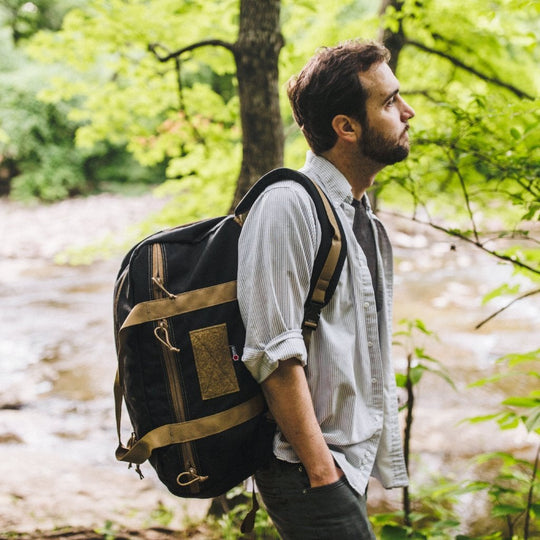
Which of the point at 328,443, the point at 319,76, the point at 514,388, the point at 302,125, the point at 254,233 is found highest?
the point at 319,76

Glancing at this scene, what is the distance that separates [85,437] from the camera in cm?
515

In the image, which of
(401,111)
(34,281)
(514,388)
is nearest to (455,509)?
(514,388)

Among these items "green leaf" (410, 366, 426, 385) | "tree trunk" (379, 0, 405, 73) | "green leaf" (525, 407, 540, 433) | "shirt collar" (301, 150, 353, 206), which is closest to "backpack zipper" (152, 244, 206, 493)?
"shirt collar" (301, 150, 353, 206)

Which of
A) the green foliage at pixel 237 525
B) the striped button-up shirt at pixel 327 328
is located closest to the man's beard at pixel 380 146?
the striped button-up shirt at pixel 327 328

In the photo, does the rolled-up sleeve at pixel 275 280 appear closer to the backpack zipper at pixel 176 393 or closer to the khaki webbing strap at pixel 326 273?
the khaki webbing strap at pixel 326 273

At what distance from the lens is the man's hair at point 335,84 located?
4.60 ft

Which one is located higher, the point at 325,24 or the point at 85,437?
the point at 325,24

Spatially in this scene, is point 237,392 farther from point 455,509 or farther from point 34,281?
point 34,281

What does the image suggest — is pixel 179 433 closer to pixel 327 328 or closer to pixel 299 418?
pixel 299 418

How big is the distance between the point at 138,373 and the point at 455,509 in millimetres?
3352

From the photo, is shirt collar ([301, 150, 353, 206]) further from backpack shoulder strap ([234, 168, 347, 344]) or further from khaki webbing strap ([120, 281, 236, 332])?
khaki webbing strap ([120, 281, 236, 332])

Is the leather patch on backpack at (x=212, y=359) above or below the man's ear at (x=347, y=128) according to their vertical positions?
below

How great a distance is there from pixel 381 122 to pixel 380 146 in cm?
6

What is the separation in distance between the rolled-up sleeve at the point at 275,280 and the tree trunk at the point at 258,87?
5.13 feet
